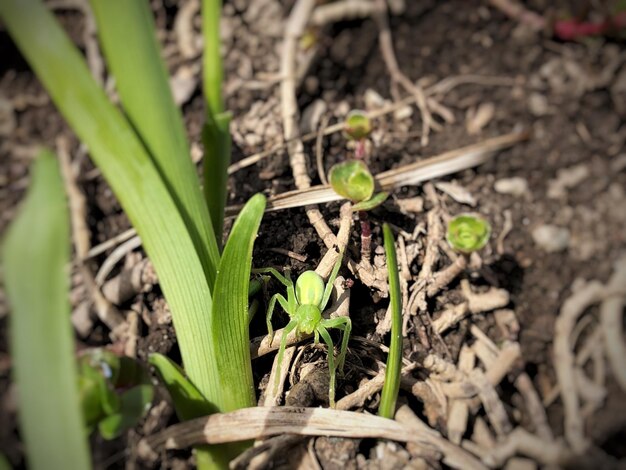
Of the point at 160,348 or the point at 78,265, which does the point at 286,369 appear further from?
the point at 78,265

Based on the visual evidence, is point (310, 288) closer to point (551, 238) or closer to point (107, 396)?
point (107, 396)

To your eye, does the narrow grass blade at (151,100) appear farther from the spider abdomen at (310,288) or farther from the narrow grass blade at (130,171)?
the spider abdomen at (310,288)

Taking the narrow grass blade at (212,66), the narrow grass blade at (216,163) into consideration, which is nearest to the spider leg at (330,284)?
the narrow grass blade at (216,163)

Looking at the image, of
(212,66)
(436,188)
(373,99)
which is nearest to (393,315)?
(436,188)

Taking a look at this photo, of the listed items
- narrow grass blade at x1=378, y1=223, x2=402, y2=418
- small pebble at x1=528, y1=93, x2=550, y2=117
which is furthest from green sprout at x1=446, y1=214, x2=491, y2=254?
small pebble at x1=528, y1=93, x2=550, y2=117

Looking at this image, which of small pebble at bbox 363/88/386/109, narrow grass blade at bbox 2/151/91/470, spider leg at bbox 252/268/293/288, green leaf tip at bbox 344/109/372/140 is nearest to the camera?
narrow grass blade at bbox 2/151/91/470

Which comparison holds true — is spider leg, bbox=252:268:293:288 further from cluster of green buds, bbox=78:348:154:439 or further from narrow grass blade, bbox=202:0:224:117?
narrow grass blade, bbox=202:0:224:117

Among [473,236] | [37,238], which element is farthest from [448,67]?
[37,238]
